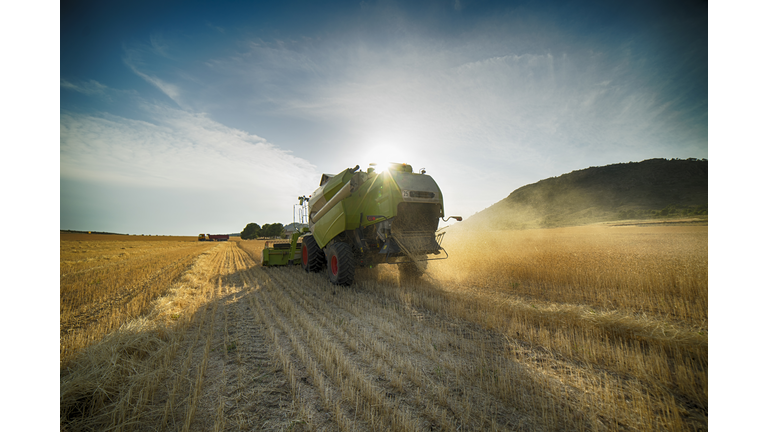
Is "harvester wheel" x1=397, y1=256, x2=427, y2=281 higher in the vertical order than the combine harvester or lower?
lower

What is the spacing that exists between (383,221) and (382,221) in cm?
3

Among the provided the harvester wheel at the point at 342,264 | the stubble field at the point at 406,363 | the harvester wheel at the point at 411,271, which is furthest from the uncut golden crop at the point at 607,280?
the harvester wheel at the point at 342,264

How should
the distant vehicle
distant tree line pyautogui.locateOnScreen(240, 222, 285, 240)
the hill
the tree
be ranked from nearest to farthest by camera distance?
the hill → the distant vehicle → distant tree line pyautogui.locateOnScreen(240, 222, 285, 240) → the tree

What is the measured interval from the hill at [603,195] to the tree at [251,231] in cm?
5773

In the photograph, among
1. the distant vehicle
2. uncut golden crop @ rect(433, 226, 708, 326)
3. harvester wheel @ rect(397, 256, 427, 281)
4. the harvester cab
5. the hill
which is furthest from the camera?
the distant vehicle

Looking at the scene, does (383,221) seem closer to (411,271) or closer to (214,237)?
(411,271)

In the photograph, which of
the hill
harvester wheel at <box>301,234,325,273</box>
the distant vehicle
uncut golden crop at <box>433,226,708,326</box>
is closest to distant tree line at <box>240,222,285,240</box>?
the distant vehicle

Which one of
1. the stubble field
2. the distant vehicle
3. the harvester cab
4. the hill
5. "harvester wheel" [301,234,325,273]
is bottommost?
the distant vehicle

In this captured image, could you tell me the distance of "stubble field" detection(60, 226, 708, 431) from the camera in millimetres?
2023

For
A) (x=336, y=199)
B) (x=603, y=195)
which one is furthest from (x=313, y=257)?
(x=603, y=195)

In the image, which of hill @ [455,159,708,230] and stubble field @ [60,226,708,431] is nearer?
stubble field @ [60,226,708,431]

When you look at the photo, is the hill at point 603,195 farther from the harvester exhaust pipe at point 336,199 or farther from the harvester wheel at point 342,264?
the harvester wheel at point 342,264

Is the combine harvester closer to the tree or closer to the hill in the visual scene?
the hill

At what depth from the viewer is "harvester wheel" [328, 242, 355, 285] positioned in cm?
636
